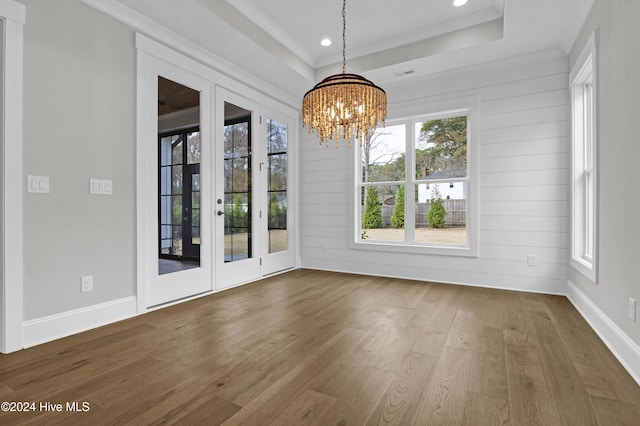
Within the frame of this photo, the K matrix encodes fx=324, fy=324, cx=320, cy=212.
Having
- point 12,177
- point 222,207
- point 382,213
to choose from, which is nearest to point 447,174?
point 382,213

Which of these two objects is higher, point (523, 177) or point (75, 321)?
point (523, 177)

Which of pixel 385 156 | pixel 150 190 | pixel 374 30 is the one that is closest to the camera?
pixel 150 190

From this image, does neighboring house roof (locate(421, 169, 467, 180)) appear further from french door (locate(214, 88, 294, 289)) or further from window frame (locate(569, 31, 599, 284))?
french door (locate(214, 88, 294, 289))

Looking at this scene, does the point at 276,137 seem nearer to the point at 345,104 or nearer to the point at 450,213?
the point at 345,104

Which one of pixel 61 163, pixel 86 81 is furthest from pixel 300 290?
pixel 86 81

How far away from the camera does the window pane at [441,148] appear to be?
427cm

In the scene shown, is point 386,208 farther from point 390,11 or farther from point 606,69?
point 606,69

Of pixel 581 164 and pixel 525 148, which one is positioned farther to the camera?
pixel 525 148

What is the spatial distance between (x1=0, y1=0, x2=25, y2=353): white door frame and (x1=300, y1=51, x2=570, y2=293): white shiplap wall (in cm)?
389

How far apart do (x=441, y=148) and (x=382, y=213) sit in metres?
1.21

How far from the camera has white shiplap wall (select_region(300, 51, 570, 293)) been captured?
11.9 ft

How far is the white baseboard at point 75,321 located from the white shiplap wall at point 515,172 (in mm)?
3268

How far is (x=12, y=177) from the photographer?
2.17m

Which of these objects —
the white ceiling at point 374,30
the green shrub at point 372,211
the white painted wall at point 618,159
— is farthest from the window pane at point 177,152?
the white painted wall at point 618,159
